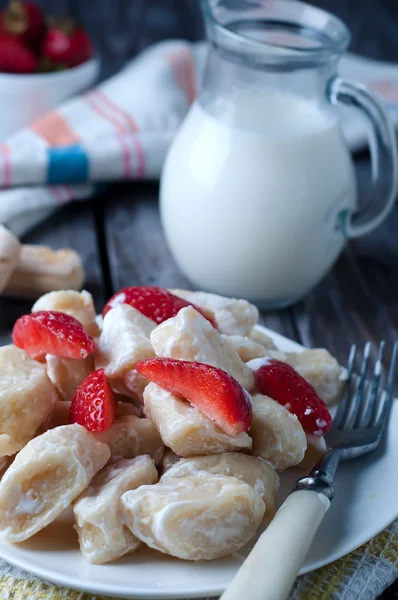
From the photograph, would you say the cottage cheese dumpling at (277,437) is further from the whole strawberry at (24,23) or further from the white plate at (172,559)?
the whole strawberry at (24,23)

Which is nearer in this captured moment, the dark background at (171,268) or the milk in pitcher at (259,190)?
the milk in pitcher at (259,190)

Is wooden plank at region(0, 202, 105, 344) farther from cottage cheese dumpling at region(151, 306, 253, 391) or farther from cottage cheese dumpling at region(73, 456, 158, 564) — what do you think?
cottage cheese dumpling at region(73, 456, 158, 564)

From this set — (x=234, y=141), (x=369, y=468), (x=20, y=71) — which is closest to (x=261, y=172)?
(x=234, y=141)

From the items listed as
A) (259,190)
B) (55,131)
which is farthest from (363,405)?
(55,131)

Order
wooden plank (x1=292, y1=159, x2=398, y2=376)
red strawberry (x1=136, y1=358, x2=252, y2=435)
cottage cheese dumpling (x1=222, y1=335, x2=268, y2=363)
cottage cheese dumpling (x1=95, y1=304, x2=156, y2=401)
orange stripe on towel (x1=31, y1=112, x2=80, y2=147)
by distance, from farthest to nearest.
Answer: orange stripe on towel (x1=31, y1=112, x2=80, y2=147)
wooden plank (x1=292, y1=159, x2=398, y2=376)
cottage cheese dumpling (x1=222, y1=335, x2=268, y2=363)
cottage cheese dumpling (x1=95, y1=304, x2=156, y2=401)
red strawberry (x1=136, y1=358, x2=252, y2=435)

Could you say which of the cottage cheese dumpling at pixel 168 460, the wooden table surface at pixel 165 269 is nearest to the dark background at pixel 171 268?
the wooden table surface at pixel 165 269

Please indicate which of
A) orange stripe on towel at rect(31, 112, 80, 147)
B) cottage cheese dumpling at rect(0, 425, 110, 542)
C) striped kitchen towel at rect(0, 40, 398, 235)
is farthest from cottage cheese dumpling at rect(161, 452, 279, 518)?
orange stripe on towel at rect(31, 112, 80, 147)

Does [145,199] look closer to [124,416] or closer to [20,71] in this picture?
[20,71]

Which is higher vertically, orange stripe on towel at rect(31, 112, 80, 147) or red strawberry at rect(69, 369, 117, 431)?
red strawberry at rect(69, 369, 117, 431)
